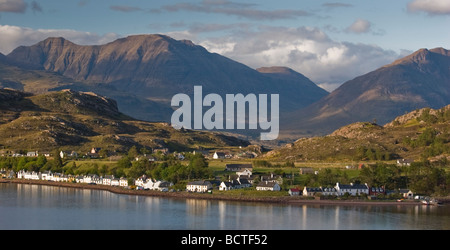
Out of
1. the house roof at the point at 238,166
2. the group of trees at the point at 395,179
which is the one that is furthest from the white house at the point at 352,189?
the house roof at the point at 238,166

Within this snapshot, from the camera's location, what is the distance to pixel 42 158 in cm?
13325

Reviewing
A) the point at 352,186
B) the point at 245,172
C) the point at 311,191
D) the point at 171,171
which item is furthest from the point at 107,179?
the point at 352,186

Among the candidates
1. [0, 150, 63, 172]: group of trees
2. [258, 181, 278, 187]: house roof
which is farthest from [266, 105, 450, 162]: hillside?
[0, 150, 63, 172]: group of trees

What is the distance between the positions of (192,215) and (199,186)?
2508 cm

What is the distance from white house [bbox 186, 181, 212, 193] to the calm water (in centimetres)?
774

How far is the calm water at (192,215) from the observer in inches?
2579

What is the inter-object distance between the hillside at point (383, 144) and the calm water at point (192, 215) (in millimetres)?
47749

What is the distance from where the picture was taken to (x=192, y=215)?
7200 cm

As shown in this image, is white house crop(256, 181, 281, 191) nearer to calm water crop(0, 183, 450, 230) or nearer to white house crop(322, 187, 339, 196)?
white house crop(322, 187, 339, 196)

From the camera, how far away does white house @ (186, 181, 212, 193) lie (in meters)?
96.3

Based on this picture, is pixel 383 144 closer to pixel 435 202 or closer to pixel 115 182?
pixel 435 202

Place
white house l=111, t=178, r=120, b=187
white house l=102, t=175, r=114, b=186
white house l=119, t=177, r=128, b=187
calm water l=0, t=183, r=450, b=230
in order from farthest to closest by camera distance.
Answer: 1. white house l=102, t=175, r=114, b=186
2. white house l=111, t=178, r=120, b=187
3. white house l=119, t=177, r=128, b=187
4. calm water l=0, t=183, r=450, b=230
